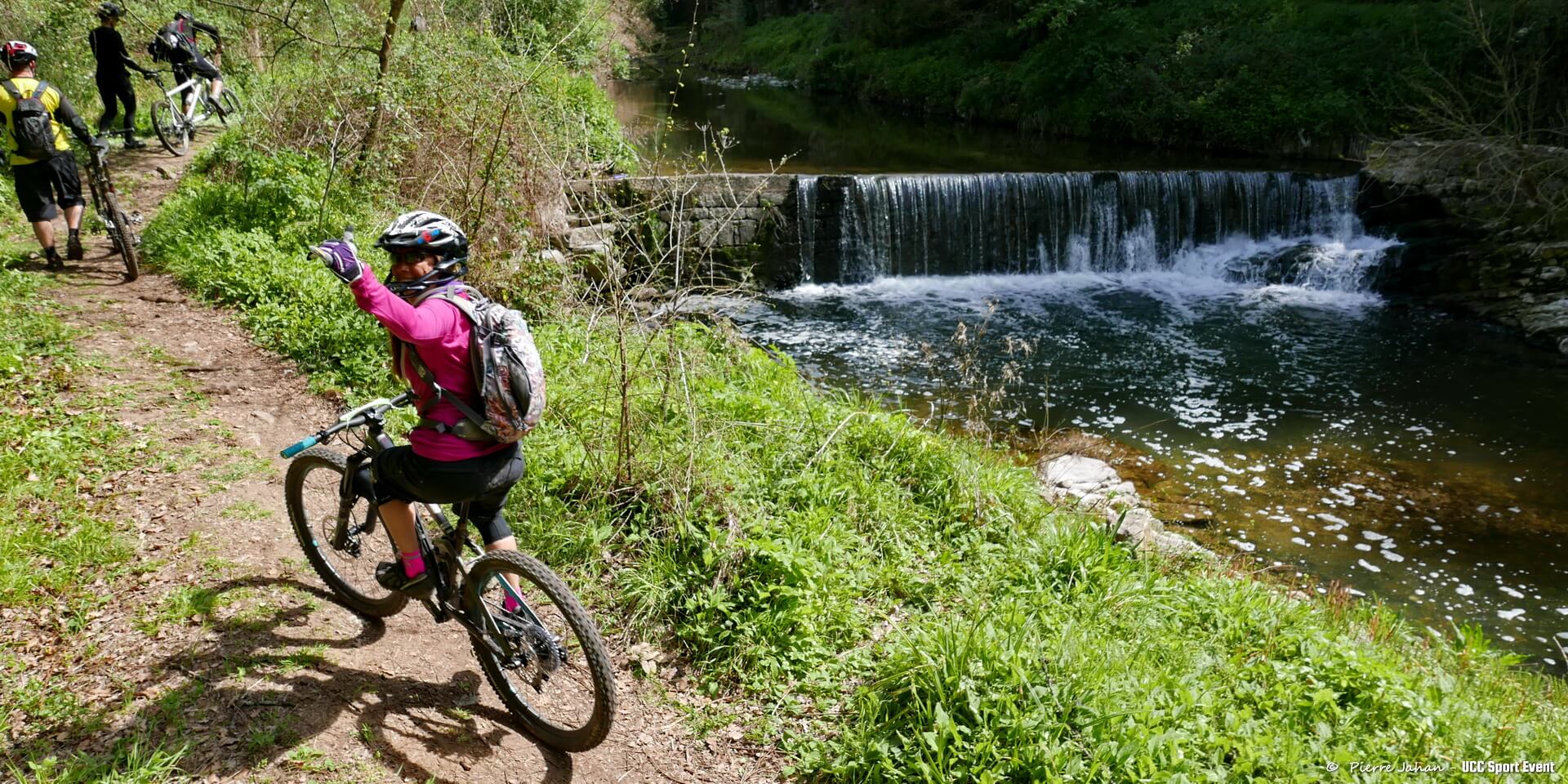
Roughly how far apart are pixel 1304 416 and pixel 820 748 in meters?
8.59

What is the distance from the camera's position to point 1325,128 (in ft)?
61.1

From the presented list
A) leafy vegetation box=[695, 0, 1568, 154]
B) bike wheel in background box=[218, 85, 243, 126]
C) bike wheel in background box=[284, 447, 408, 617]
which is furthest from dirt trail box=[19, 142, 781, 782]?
leafy vegetation box=[695, 0, 1568, 154]

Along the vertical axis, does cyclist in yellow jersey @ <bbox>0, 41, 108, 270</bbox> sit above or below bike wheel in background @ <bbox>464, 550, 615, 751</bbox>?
above

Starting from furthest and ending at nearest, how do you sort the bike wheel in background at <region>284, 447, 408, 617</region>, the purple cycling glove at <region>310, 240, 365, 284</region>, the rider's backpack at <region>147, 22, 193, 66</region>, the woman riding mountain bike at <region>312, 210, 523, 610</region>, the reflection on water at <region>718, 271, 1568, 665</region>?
1. the rider's backpack at <region>147, 22, 193, 66</region>
2. the reflection on water at <region>718, 271, 1568, 665</region>
3. the bike wheel in background at <region>284, 447, 408, 617</region>
4. the woman riding mountain bike at <region>312, 210, 523, 610</region>
5. the purple cycling glove at <region>310, 240, 365, 284</region>

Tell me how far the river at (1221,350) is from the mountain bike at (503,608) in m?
4.77

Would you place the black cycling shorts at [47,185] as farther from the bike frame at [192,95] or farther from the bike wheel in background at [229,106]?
the bike wheel in background at [229,106]

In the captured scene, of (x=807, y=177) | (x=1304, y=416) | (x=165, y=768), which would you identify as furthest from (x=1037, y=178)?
(x=165, y=768)

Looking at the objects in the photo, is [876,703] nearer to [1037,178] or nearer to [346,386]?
[346,386]

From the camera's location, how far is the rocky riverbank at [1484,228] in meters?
12.7

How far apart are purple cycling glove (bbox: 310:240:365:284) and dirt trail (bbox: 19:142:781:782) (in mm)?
1810

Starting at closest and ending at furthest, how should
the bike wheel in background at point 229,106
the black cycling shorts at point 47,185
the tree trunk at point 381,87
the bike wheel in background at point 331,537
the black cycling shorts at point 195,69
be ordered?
the bike wheel in background at point 331,537 < the black cycling shorts at point 47,185 < the tree trunk at point 381,87 < the black cycling shorts at point 195,69 < the bike wheel in background at point 229,106

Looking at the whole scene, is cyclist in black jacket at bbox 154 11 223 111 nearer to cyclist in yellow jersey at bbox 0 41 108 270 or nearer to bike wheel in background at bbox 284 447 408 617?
cyclist in yellow jersey at bbox 0 41 108 270

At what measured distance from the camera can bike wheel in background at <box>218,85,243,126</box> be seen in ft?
41.0

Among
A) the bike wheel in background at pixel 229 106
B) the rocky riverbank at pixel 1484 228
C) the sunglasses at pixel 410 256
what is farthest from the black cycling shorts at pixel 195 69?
the rocky riverbank at pixel 1484 228
